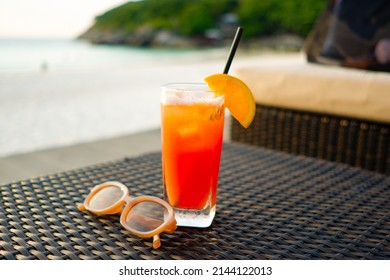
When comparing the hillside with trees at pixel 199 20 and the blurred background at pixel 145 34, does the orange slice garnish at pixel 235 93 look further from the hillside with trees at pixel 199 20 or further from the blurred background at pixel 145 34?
the hillside with trees at pixel 199 20

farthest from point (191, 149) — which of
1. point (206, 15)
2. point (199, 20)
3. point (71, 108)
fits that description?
point (199, 20)


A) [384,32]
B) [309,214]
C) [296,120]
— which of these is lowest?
[296,120]

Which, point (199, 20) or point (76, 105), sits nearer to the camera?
point (76, 105)

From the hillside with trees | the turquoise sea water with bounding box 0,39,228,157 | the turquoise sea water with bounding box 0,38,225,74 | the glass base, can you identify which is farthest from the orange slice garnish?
the hillside with trees

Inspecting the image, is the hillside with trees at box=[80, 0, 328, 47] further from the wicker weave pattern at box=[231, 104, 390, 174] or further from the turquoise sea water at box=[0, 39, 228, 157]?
the wicker weave pattern at box=[231, 104, 390, 174]

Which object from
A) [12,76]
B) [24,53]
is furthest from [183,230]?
[24,53]

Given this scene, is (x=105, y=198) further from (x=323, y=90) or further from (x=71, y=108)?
(x=71, y=108)
